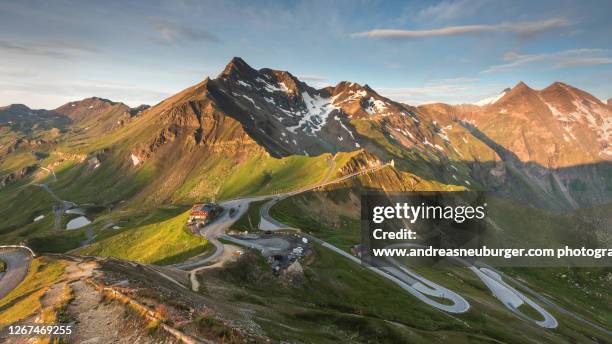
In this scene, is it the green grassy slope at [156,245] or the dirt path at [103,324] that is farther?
the green grassy slope at [156,245]

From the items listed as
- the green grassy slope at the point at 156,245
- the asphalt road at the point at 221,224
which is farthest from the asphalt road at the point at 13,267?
the asphalt road at the point at 221,224

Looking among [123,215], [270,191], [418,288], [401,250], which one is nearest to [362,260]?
[418,288]

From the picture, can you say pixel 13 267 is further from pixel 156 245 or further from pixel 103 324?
pixel 103 324

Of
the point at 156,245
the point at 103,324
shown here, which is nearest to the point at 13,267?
the point at 156,245

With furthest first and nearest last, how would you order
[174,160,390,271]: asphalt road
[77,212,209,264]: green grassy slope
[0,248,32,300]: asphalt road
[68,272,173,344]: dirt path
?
1. [77,212,209,264]: green grassy slope
2. [174,160,390,271]: asphalt road
3. [0,248,32,300]: asphalt road
4. [68,272,173,344]: dirt path

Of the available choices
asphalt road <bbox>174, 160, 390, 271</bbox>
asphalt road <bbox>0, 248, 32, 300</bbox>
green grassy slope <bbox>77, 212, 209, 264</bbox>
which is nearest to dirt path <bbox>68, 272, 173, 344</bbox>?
asphalt road <bbox>174, 160, 390, 271</bbox>

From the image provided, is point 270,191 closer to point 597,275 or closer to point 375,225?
point 375,225

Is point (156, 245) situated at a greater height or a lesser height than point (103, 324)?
lesser

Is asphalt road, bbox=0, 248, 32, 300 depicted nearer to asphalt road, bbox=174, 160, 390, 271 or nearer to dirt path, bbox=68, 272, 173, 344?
asphalt road, bbox=174, 160, 390, 271

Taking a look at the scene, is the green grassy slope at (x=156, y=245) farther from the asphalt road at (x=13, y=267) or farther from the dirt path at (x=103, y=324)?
the dirt path at (x=103, y=324)
